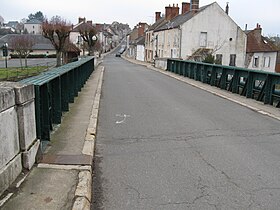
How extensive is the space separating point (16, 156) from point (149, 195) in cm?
193

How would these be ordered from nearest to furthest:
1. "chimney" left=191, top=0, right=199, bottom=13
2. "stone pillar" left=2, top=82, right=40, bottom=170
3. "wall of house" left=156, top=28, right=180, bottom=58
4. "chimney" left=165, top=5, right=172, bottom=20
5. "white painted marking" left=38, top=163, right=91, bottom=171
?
"stone pillar" left=2, top=82, right=40, bottom=170 < "white painted marking" left=38, top=163, right=91, bottom=171 < "wall of house" left=156, top=28, right=180, bottom=58 < "chimney" left=191, top=0, right=199, bottom=13 < "chimney" left=165, top=5, right=172, bottom=20

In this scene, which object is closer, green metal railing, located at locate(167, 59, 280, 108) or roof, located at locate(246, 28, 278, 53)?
green metal railing, located at locate(167, 59, 280, 108)

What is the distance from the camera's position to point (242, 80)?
15.2 metres

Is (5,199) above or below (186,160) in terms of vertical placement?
above

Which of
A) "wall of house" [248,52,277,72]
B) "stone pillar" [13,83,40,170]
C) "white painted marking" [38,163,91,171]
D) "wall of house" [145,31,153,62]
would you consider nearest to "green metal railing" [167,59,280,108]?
"white painted marking" [38,163,91,171]

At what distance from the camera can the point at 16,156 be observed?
4.62 metres

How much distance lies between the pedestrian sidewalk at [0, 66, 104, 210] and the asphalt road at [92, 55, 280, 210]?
0.22 metres

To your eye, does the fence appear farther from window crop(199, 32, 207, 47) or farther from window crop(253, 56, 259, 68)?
window crop(253, 56, 259, 68)

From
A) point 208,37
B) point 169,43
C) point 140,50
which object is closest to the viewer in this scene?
point 208,37

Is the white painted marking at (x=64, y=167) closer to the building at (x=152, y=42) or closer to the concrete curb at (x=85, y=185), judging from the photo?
the concrete curb at (x=85, y=185)

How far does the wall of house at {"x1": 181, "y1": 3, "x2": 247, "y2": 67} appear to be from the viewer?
40.9 metres

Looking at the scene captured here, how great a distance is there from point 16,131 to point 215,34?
132 feet

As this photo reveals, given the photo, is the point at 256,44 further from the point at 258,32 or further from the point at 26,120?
the point at 26,120

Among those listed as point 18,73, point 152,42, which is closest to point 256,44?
point 152,42
